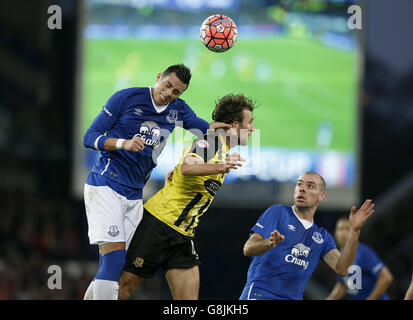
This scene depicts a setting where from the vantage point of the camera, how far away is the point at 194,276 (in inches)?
227

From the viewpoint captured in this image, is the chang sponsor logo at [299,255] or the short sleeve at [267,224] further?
the chang sponsor logo at [299,255]

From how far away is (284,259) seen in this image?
5.83m

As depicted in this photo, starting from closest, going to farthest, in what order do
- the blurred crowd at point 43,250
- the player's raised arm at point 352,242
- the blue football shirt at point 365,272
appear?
the player's raised arm at point 352,242
the blue football shirt at point 365,272
the blurred crowd at point 43,250

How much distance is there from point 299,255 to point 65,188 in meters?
18.6

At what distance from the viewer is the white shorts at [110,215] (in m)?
5.61

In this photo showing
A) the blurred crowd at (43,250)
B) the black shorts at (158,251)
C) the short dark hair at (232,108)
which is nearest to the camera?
the black shorts at (158,251)

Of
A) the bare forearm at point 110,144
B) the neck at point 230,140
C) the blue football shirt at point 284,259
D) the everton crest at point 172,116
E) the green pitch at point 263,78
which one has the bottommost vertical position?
the blue football shirt at point 284,259

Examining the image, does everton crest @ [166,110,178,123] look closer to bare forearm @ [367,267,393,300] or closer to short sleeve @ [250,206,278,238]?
short sleeve @ [250,206,278,238]

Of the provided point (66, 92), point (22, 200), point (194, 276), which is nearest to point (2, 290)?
point (22, 200)

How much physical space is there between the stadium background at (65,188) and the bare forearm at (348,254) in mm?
7147

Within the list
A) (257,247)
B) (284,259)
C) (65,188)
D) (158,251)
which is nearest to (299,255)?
(284,259)

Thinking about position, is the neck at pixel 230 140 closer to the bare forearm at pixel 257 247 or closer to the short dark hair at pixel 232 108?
the short dark hair at pixel 232 108

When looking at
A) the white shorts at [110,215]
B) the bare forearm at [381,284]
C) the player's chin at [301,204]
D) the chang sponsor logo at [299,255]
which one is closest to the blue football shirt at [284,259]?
the chang sponsor logo at [299,255]

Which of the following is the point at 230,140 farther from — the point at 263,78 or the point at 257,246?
the point at 263,78
